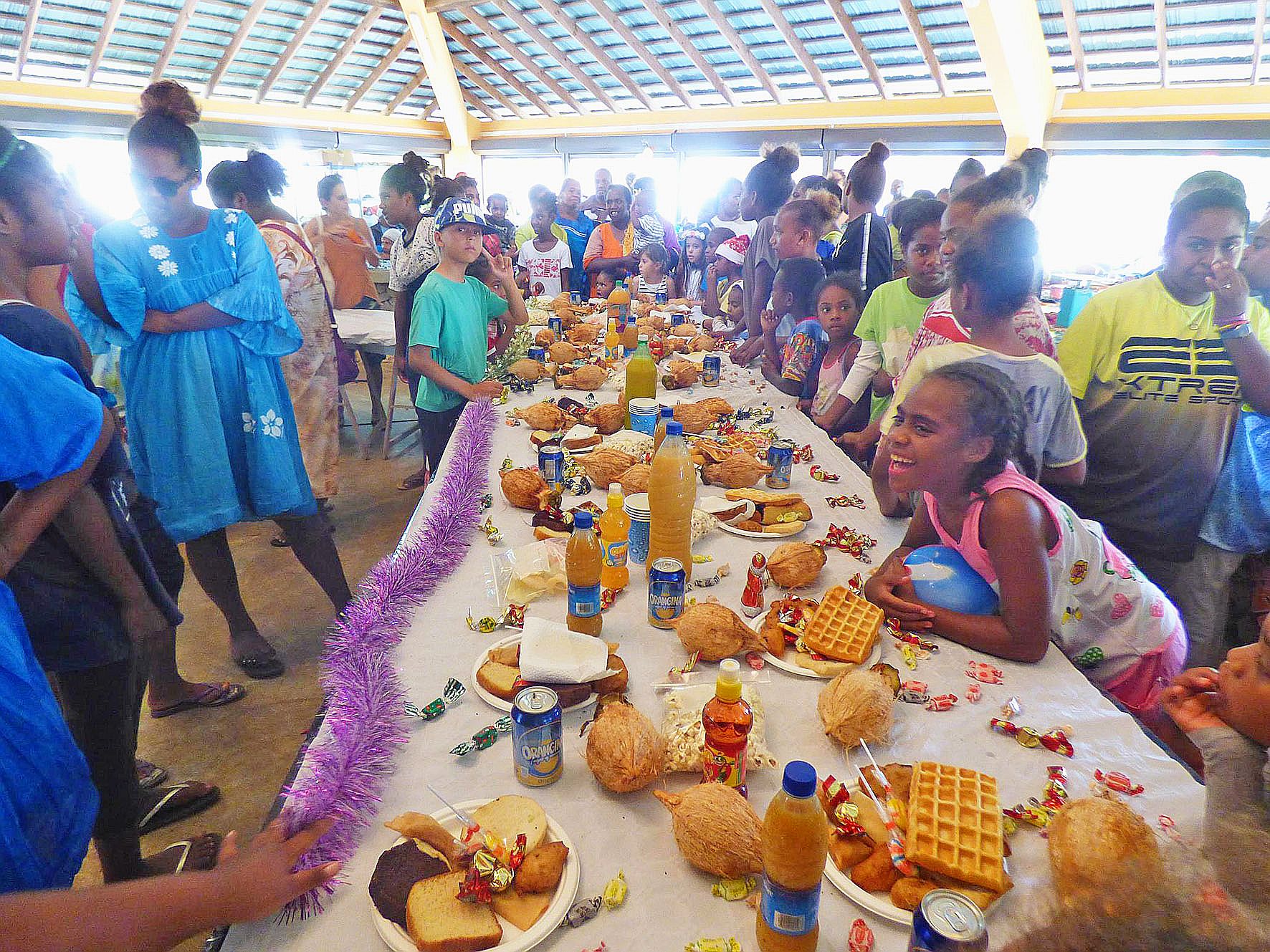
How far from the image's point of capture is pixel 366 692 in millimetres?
1390

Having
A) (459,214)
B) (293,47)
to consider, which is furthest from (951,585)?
(293,47)

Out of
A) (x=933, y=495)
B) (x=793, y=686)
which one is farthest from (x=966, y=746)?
(x=933, y=495)

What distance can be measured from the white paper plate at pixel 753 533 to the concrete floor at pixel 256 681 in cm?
186

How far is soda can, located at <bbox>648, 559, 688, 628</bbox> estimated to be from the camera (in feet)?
5.45

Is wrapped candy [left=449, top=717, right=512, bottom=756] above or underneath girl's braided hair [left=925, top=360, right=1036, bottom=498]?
underneath

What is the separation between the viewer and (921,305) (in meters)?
2.83

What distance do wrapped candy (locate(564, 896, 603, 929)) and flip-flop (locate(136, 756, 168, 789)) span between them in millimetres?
2397

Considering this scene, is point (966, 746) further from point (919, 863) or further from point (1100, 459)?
point (1100, 459)

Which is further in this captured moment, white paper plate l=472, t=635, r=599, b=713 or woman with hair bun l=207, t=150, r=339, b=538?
woman with hair bun l=207, t=150, r=339, b=538

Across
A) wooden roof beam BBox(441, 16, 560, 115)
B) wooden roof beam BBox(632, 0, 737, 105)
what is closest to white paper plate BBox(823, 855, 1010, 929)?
wooden roof beam BBox(632, 0, 737, 105)

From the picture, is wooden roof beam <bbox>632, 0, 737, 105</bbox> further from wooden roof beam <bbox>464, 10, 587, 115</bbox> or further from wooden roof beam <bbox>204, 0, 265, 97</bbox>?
wooden roof beam <bbox>204, 0, 265, 97</bbox>

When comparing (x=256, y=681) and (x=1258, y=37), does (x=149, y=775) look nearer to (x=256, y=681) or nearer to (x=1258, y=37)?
(x=256, y=681)

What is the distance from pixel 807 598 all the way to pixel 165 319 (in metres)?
2.57

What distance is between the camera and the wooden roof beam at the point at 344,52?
1493cm
